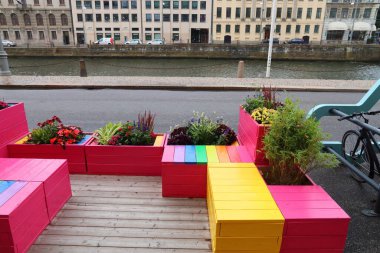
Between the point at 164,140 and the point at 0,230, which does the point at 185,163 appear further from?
the point at 0,230

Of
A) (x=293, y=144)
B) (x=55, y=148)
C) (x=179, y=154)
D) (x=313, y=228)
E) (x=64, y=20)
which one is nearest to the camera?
(x=313, y=228)

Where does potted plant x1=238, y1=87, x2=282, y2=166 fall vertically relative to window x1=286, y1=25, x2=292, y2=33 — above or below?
below

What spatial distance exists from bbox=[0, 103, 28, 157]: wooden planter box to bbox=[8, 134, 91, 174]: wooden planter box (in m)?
0.12

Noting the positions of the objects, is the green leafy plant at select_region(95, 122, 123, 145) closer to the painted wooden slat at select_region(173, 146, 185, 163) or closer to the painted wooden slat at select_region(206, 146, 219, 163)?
the painted wooden slat at select_region(173, 146, 185, 163)

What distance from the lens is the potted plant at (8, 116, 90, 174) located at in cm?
426

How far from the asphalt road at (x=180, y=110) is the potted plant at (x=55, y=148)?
9.39 feet

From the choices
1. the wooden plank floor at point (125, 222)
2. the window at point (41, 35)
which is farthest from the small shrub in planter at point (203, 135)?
the window at point (41, 35)

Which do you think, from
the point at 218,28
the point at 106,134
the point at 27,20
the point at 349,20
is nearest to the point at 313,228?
the point at 106,134

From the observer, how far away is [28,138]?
15.2 feet

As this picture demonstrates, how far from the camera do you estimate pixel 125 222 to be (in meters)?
3.28

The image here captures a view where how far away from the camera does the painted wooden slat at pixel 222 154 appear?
3.84 meters

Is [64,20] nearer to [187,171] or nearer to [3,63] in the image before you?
[3,63]

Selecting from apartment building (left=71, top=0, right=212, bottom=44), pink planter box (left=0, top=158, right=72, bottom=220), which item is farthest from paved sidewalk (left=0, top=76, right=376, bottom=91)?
apartment building (left=71, top=0, right=212, bottom=44)

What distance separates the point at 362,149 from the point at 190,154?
276cm
